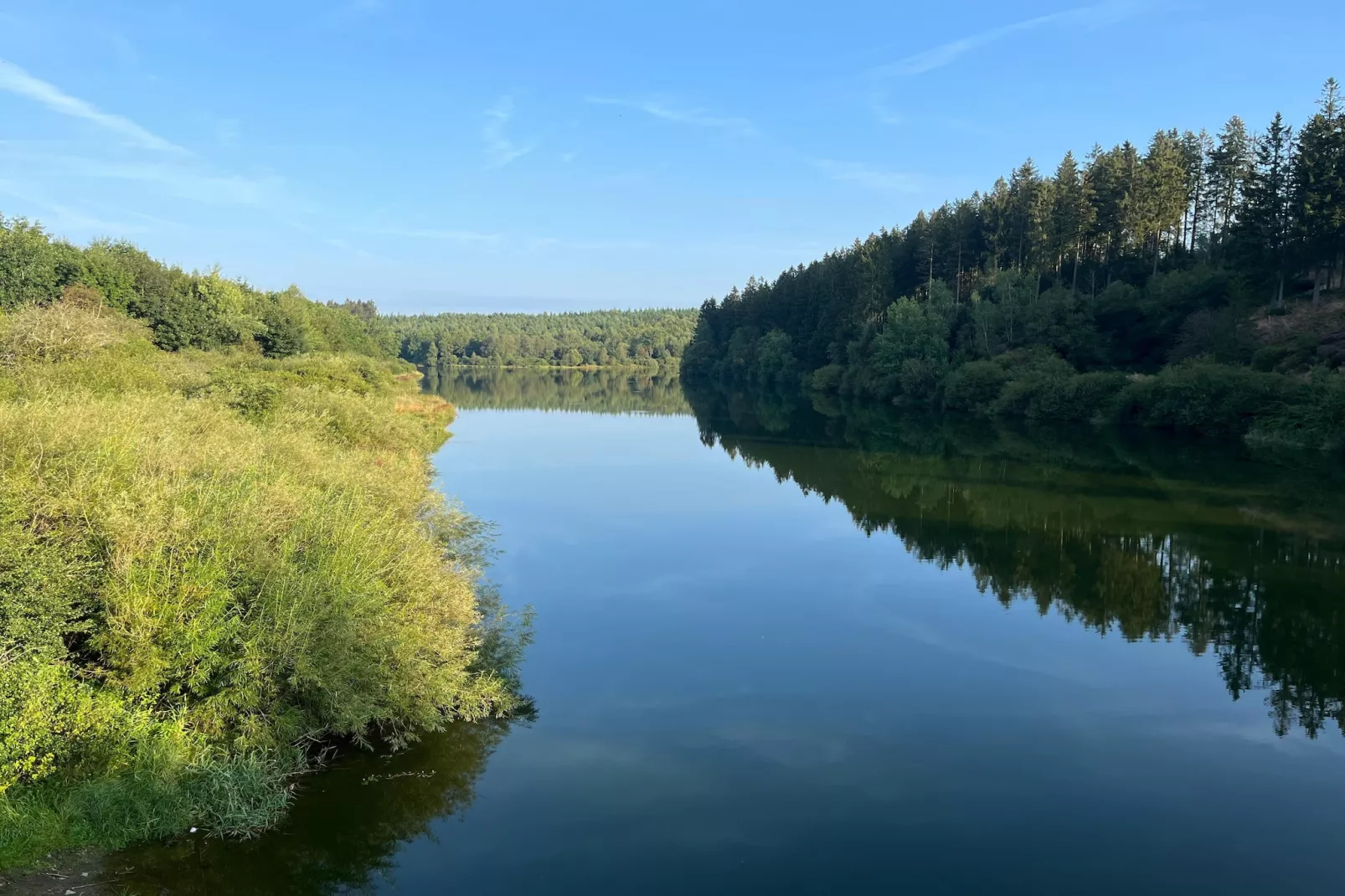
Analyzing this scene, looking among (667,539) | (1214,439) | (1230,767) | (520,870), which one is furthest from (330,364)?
(1214,439)

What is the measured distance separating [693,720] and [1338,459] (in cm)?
3947

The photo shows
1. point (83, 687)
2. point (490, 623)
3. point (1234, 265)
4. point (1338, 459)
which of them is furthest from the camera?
point (1234, 265)

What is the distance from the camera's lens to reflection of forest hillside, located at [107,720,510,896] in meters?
9.98

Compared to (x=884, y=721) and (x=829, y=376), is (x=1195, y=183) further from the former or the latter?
(x=884, y=721)

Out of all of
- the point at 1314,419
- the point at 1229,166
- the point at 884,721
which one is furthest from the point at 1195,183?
the point at 884,721

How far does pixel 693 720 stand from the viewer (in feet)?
50.0

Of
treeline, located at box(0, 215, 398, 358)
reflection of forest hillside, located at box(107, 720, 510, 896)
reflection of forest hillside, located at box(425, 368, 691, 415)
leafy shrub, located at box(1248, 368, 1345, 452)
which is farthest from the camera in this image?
reflection of forest hillside, located at box(425, 368, 691, 415)

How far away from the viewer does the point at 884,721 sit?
15.1m

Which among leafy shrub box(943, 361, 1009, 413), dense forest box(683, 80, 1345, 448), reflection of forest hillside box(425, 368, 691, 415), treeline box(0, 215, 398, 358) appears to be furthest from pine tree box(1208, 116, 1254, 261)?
treeline box(0, 215, 398, 358)

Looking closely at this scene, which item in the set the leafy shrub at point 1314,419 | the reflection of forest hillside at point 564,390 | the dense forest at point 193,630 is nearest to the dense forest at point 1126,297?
the leafy shrub at point 1314,419

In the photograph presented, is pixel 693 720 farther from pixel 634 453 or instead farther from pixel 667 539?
pixel 634 453

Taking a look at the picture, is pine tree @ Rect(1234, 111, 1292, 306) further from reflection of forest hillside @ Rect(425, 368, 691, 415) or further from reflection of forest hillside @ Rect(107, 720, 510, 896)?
reflection of forest hillside @ Rect(107, 720, 510, 896)

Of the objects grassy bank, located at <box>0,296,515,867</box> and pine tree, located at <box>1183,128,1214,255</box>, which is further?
pine tree, located at <box>1183,128,1214,255</box>

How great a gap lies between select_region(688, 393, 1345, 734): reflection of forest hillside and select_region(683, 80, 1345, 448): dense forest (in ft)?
18.9
